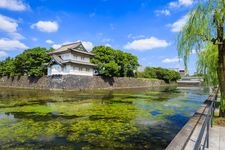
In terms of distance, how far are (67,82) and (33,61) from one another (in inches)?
310

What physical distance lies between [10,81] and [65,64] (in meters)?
13.3

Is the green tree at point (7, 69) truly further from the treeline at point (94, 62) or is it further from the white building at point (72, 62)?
the white building at point (72, 62)

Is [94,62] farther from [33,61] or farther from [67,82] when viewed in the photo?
[33,61]

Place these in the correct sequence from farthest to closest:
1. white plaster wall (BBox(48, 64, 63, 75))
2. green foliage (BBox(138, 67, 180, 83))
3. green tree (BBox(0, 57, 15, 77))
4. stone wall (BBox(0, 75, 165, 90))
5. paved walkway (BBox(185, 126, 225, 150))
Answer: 1. green foliage (BBox(138, 67, 180, 83))
2. green tree (BBox(0, 57, 15, 77))
3. white plaster wall (BBox(48, 64, 63, 75))
4. stone wall (BBox(0, 75, 165, 90))
5. paved walkway (BBox(185, 126, 225, 150))

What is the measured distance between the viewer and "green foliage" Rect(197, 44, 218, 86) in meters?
10.7

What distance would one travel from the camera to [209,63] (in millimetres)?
11453

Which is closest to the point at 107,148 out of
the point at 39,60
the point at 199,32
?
the point at 199,32

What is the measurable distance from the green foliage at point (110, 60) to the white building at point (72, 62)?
139 centimetres

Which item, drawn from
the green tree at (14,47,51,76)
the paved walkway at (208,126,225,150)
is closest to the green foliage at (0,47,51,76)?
the green tree at (14,47,51,76)

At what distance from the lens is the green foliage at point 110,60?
3906cm

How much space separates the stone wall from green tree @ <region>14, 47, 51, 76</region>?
4.43ft

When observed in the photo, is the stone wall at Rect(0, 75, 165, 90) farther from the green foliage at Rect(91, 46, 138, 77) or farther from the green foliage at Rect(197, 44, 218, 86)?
the green foliage at Rect(197, 44, 218, 86)

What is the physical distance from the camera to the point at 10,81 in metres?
41.0

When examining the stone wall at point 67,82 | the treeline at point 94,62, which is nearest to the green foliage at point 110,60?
the treeline at point 94,62
